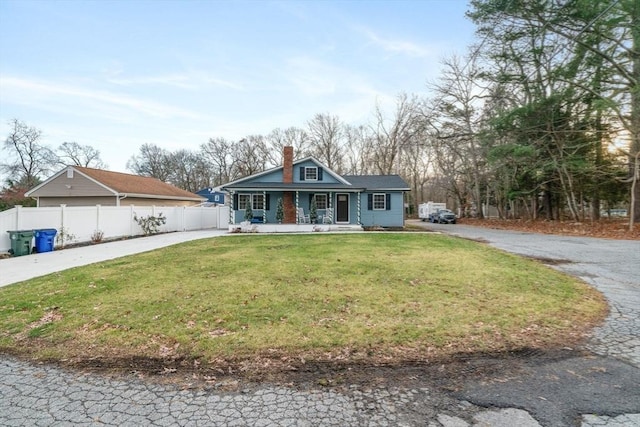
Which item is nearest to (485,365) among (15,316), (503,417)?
(503,417)

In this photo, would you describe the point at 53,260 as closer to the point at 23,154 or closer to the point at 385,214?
the point at 385,214

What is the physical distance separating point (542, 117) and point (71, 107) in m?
27.4

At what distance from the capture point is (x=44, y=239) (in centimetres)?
1090

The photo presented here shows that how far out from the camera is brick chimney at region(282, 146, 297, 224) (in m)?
19.9

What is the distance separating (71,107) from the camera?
1808cm

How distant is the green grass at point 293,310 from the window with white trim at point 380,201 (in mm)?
14340

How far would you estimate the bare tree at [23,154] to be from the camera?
120 ft

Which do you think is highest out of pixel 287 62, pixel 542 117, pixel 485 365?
pixel 287 62

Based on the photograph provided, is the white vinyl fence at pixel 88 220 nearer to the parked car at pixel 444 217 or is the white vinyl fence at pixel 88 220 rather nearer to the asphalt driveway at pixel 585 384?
the asphalt driveway at pixel 585 384

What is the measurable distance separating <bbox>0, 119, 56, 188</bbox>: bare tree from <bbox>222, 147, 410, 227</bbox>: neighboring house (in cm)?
3284

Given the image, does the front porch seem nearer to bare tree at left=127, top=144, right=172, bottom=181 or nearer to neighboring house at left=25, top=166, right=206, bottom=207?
neighboring house at left=25, top=166, right=206, bottom=207

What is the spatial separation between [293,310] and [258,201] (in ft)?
53.7

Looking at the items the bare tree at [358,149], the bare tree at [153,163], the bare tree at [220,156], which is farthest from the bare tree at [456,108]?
the bare tree at [153,163]

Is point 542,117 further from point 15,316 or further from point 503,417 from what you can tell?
point 15,316
